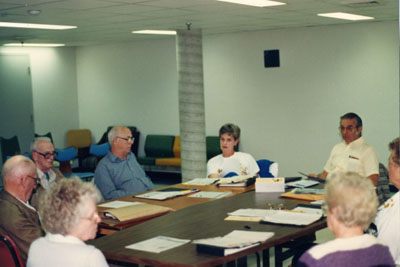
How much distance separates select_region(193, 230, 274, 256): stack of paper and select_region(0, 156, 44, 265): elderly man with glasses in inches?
48.2

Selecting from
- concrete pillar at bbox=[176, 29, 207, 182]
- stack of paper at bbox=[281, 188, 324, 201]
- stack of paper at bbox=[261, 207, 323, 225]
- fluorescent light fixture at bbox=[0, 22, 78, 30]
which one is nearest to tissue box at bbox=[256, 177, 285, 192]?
stack of paper at bbox=[281, 188, 324, 201]

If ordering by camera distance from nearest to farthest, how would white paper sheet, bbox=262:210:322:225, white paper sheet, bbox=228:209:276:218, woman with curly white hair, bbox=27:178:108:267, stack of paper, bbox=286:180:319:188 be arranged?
woman with curly white hair, bbox=27:178:108:267
white paper sheet, bbox=262:210:322:225
white paper sheet, bbox=228:209:276:218
stack of paper, bbox=286:180:319:188

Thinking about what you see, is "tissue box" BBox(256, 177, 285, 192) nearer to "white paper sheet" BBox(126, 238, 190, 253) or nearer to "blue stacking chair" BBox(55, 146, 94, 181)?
"white paper sheet" BBox(126, 238, 190, 253)

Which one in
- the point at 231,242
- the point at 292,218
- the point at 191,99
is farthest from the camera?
the point at 191,99

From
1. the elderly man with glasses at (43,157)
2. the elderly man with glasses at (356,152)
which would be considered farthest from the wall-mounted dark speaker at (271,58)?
the elderly man with glasses at (43,157)

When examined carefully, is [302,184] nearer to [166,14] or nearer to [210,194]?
[210,194]

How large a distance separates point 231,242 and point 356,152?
3431 millimetres

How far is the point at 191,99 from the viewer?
1036 centimetres

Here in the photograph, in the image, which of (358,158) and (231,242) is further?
(358,158)

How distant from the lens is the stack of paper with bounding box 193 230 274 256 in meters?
3.60

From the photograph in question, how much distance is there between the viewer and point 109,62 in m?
14.6

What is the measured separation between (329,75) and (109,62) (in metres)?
5.78

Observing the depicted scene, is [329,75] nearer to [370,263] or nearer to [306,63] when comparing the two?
[306,63]

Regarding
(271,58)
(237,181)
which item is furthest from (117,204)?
(271,58)
